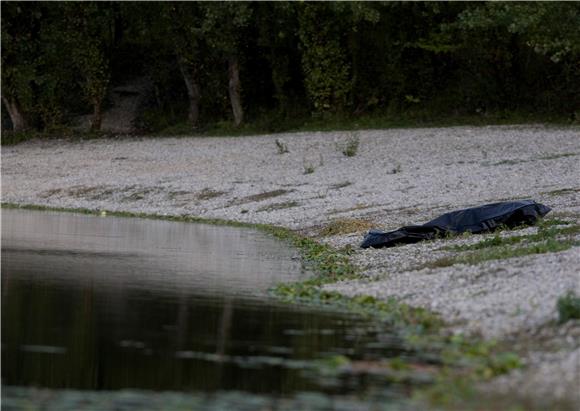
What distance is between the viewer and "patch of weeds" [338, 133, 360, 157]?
43844mm

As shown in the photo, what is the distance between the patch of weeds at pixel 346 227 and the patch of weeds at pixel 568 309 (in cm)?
1438

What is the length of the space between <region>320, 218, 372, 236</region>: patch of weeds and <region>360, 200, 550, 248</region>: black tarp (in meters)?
3.15

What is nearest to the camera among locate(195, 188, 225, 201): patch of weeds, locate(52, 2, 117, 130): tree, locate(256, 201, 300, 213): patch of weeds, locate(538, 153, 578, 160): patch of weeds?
locate(256, 201, 300, 213): patch of weeds

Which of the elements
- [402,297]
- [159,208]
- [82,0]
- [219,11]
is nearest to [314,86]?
[219,11]

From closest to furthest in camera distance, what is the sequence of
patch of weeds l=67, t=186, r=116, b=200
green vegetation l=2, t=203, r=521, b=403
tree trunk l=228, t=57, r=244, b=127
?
green vegetation l=2, t=203, r=521, b=403, patch of weeds l=67, t=186, r=116, b=200, tree trunk l=228, t=57, r=244, b=127

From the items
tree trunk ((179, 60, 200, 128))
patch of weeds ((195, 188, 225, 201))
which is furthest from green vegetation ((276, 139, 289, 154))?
tree trunk ((179, 60, 200, 128))

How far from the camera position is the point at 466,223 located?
25312 millimetres

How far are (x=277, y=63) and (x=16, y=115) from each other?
1320 cm

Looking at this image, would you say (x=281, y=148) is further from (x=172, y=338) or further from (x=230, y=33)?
(x=172, y=338)

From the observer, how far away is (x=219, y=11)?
5228 centimetres

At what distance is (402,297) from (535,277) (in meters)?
1.84

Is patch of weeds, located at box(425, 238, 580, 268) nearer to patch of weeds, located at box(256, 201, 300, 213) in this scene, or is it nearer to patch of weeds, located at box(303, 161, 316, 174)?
→ patch of weeds, located at box(256, 201, 300, 213)

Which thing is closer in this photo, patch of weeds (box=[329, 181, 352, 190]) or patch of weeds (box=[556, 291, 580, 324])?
patch of weeds (box=[556, 291, 580, 324])

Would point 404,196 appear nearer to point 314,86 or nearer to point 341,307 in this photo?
point 341,307
